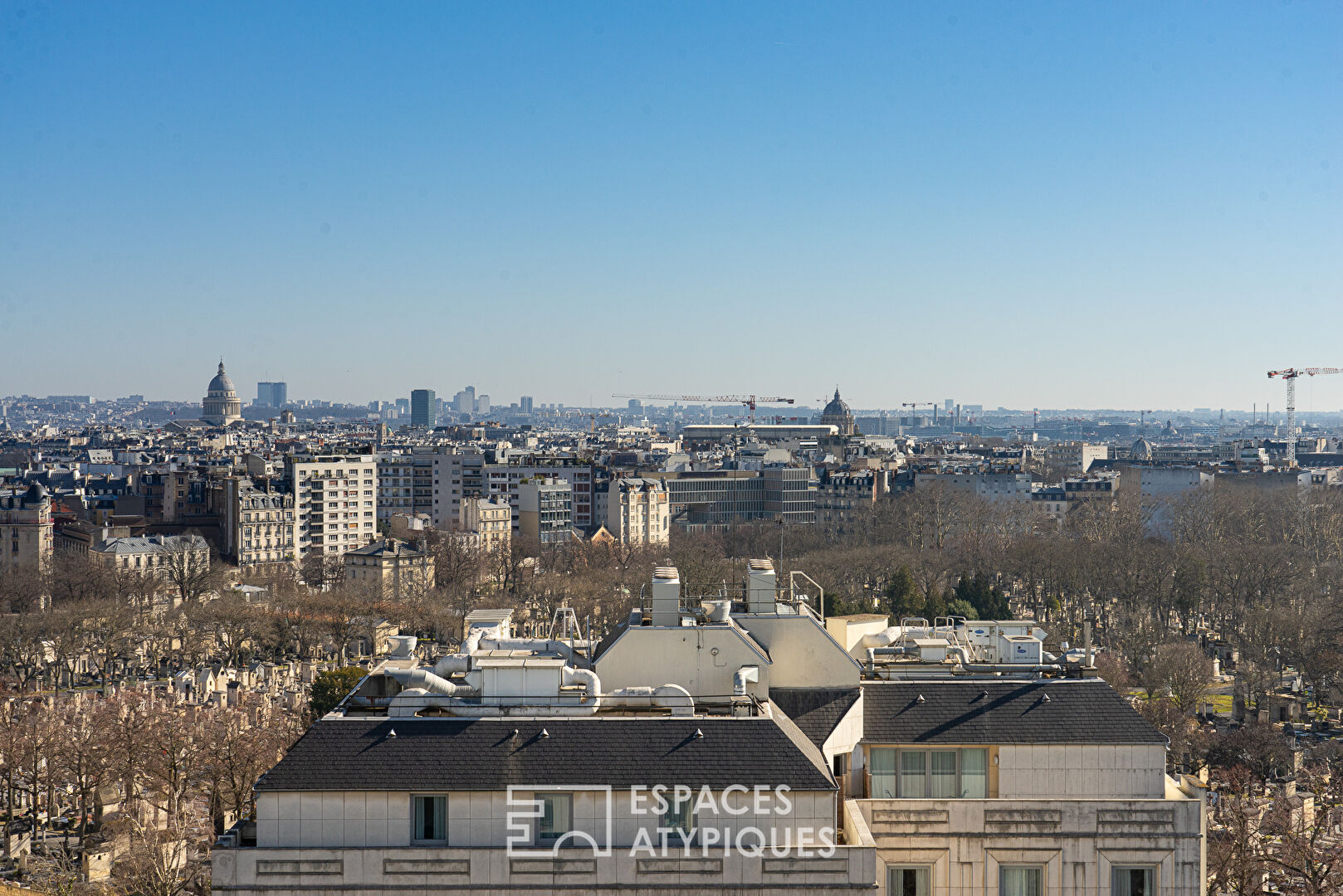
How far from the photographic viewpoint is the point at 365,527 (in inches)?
5418

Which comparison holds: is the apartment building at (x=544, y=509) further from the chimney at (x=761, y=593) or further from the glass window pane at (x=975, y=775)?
the glass window pane at (x=975, y=775)

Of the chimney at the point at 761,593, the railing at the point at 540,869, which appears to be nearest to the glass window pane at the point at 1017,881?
the railing at the point at 540,869

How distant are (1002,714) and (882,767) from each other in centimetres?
198

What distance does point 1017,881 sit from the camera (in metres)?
21.6

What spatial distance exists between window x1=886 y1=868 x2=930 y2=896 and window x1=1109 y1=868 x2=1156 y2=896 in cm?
264

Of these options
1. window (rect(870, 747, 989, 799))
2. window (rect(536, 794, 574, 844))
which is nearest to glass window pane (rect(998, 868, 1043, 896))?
window (rect(870, 747, 989, 799))

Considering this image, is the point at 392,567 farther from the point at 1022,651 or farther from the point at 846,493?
the point at 1022,651

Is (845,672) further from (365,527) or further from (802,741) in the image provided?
(365,527)

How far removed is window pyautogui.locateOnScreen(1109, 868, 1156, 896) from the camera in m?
21.4

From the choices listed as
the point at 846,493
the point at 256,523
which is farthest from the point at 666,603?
the point at 846,493

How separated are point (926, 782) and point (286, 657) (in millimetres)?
62876

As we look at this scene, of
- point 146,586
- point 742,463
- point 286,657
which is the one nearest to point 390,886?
point 286,657

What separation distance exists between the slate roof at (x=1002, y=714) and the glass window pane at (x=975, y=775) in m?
0.26

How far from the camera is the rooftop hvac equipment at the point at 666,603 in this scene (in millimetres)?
24438
